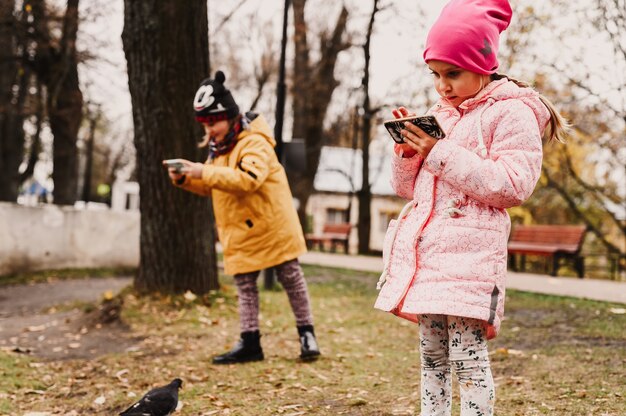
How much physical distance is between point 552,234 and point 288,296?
33.5 feet

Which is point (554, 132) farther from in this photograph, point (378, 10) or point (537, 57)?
point (378, 10)

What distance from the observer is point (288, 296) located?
470cm

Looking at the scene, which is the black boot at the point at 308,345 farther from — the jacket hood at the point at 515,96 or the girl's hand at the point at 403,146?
the jacket hood at the point at 515,96

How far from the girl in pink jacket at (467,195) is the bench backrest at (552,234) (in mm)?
11076

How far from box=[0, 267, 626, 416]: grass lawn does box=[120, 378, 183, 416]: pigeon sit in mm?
199

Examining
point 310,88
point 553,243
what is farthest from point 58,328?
point 310,88

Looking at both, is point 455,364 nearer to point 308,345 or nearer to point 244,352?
point 308,345

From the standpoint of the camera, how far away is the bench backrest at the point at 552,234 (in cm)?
1294

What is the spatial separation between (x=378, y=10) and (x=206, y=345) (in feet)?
50.5

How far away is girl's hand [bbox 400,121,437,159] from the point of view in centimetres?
241

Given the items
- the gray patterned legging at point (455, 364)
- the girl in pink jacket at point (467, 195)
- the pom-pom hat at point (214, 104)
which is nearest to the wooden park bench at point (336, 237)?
the pom-pom hat at point (214, 104)

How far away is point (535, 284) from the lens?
973 centimetres

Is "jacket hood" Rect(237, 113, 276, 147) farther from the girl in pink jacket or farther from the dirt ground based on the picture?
the girl in pink jacket

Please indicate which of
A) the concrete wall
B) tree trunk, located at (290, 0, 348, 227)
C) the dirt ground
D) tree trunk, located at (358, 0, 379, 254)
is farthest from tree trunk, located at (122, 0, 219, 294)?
tree trunk, located at (290, 0, 348, 227)
